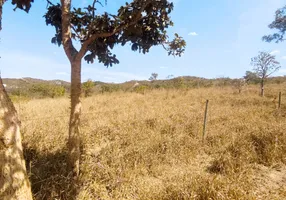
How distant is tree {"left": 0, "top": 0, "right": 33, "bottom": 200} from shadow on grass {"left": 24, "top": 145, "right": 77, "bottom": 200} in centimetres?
101

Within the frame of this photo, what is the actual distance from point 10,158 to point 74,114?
46.7 inches

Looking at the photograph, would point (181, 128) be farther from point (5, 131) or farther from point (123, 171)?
point (5, 131)

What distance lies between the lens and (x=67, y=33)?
2.62 m

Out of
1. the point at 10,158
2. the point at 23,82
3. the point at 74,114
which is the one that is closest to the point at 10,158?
the point at 10,158

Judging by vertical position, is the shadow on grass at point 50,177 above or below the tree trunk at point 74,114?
below

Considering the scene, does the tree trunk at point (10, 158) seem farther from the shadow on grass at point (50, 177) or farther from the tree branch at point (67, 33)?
the tree branch at point (67, 33)

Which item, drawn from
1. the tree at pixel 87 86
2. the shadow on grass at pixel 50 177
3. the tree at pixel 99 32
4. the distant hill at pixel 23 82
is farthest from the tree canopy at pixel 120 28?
the tree at pixel 87 86

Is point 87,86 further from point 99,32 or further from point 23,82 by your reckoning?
point 99,32

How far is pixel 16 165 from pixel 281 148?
5.09m

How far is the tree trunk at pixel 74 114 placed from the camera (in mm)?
2635

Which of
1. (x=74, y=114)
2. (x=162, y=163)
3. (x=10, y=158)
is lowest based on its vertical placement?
(x=162, y=163)

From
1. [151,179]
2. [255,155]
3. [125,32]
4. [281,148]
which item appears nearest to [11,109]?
[125,32]

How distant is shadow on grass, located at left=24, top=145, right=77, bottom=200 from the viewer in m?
2.64

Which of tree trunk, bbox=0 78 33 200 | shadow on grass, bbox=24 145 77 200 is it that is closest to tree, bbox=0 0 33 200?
tree trunk, bbox=0 78 33 200
